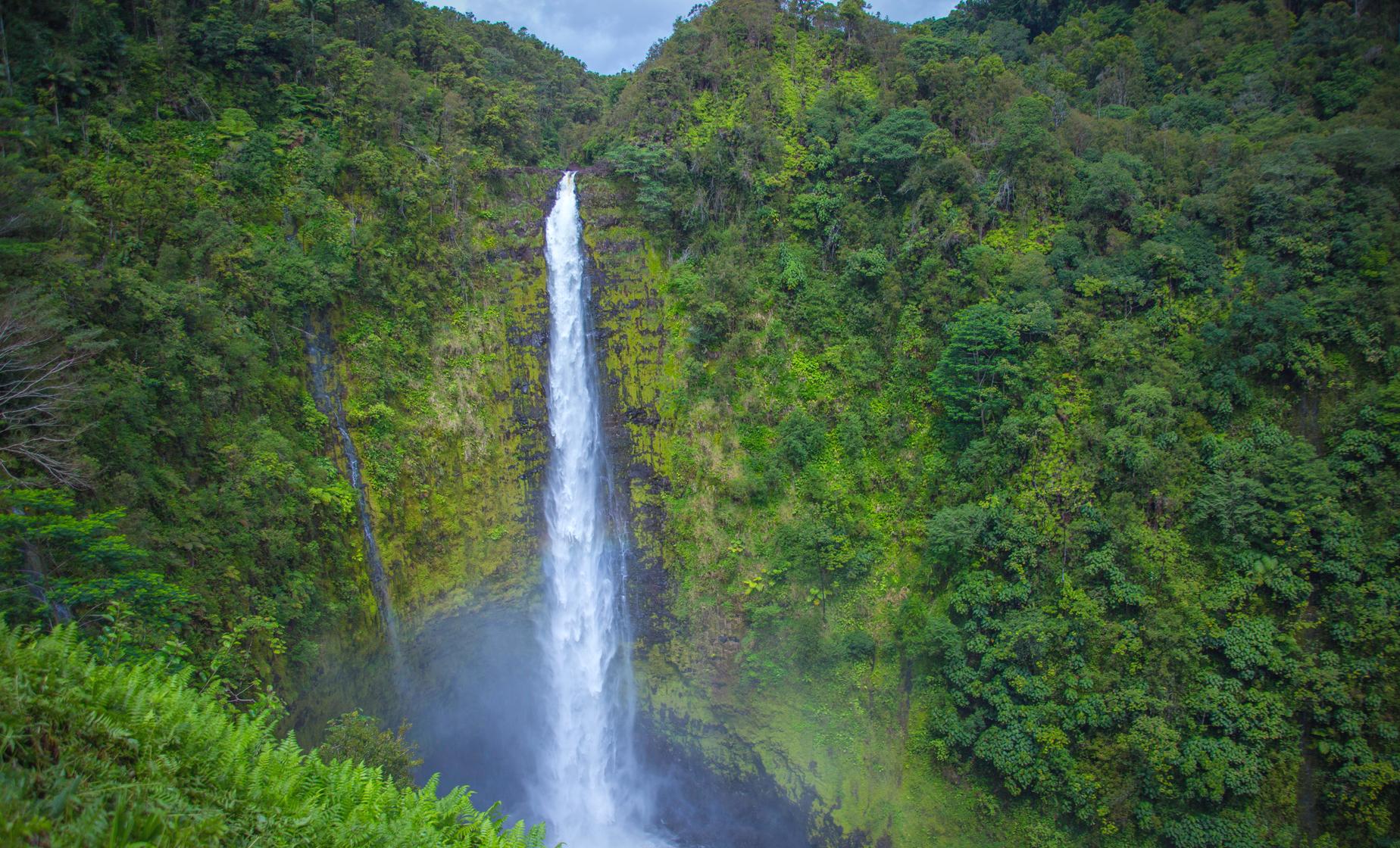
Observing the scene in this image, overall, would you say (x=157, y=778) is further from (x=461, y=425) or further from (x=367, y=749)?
(x=461, y=425)

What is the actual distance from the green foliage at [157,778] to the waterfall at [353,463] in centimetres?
842

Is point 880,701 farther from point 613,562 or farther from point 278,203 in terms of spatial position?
point 278,203

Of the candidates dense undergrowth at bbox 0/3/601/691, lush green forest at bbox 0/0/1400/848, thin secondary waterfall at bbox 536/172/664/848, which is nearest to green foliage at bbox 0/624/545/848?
lush green forest at bbox 0/0/1400/848

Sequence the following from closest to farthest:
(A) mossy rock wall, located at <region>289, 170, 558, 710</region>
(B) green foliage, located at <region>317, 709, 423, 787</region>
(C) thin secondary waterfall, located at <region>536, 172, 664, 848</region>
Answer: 1. (B) green foliage, located at <region>317, 709, 423, 787</region>
2. (A) mossy rock wall, located at <region>289, 170, 558, 710</region>
3. (C) thin secondary waterfall, located at <region>536, 172, 664, 848</region>

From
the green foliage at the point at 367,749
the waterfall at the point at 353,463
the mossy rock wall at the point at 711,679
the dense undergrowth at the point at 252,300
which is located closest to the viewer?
the dense undergrowth at the point at 252,300

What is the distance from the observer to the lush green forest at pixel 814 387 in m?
12.2

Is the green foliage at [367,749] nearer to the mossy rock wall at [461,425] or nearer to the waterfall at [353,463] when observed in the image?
the mossy rock wall at [461,425]

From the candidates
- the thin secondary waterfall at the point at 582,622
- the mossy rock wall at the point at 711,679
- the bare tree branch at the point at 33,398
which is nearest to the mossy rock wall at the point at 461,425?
the thin secondary waterfall at the point at 582,622

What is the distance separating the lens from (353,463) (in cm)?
1738

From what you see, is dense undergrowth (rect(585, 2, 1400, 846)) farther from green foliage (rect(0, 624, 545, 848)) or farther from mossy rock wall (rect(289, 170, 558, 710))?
green foliage (rect(0, 624, 545, 848))

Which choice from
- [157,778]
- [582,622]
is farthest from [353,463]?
[157,778]

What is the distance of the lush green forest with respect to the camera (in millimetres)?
12172

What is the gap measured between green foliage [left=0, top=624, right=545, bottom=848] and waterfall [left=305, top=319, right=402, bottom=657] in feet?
27.6

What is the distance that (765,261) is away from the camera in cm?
2138
